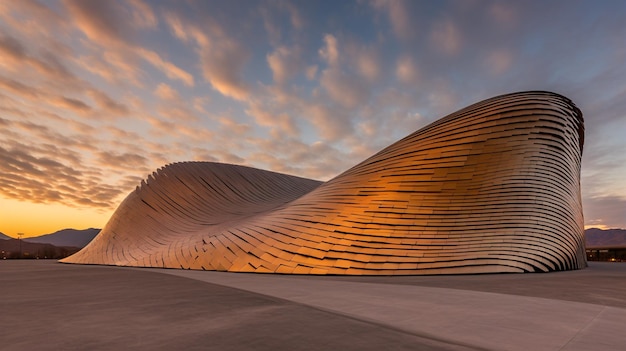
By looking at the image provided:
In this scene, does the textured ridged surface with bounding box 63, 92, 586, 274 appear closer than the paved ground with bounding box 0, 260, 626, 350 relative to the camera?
No

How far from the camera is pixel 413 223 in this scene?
37.2 ft

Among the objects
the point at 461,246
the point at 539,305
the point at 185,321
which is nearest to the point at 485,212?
the point at 461,246

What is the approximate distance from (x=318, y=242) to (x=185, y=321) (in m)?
8.89

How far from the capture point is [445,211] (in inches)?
452

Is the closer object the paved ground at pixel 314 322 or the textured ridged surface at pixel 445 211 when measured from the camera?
the paved ground at pixel 314 322

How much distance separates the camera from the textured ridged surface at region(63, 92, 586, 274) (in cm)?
1034

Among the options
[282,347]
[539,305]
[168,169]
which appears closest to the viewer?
[282,347]

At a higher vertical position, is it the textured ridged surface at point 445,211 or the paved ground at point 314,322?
the textured ridged surface at point 445,211

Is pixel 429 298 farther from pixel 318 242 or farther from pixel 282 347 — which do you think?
pixel 318 242

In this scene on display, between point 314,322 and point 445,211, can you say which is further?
point 445,211

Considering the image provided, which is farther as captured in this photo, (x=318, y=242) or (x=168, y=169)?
(x=168, y=169)

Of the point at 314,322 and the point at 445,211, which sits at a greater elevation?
the point at 445,211

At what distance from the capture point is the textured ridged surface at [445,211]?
33.9 feet

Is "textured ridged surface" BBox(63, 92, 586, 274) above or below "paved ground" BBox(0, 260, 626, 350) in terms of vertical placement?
above
